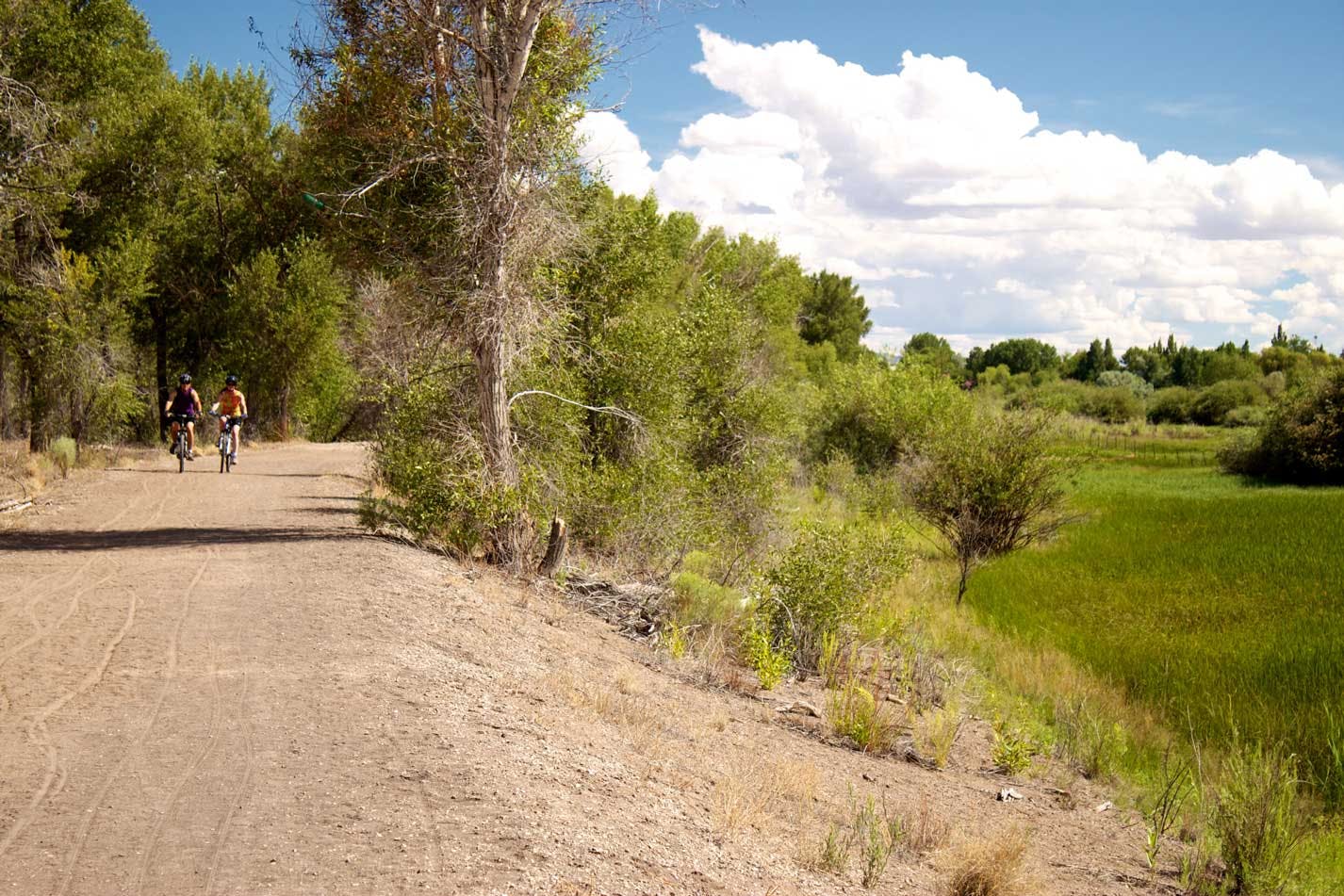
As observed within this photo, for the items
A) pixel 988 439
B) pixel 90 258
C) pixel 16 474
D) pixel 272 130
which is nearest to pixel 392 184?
pixel 16 474

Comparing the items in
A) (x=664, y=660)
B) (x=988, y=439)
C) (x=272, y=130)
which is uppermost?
(x=272, y=130)

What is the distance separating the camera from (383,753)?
660 centimetres

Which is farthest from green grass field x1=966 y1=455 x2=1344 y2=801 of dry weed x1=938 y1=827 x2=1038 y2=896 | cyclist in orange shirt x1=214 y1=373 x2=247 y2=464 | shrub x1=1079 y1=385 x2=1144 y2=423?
shrub x1=1079 y1=385 x2=1144 y2=423

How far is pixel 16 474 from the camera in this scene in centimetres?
1989

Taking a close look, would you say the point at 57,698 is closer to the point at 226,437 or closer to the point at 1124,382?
the point at 226,437

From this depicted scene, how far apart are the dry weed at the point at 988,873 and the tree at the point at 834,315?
8467cm

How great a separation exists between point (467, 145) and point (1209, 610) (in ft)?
51.2

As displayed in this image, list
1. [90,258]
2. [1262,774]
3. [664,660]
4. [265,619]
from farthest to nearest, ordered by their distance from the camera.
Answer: [90,258] < [664,660] < [265,619] < [1262,774]

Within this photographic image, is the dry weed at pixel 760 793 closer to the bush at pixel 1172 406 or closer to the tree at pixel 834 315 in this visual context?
the tree at pixel 834 315

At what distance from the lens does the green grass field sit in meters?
13.6

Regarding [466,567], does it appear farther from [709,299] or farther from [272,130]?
[272,130]

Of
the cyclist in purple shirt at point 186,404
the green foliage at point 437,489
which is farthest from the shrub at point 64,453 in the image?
the green foliage at point 437,489

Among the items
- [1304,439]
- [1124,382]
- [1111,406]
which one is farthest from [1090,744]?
[1124,382]

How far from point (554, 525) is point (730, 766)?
20.4ft
